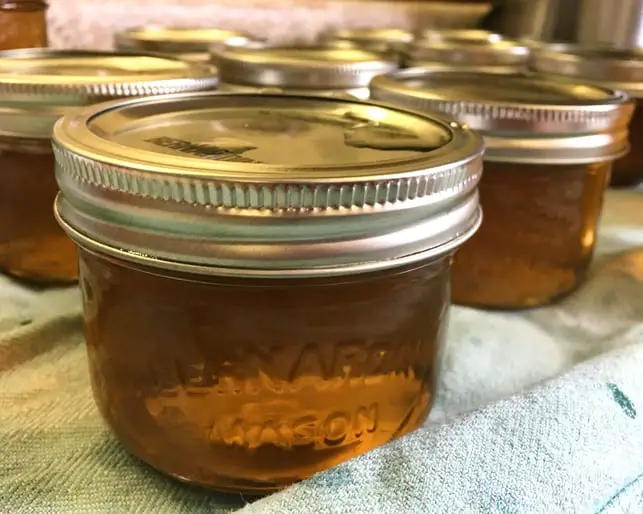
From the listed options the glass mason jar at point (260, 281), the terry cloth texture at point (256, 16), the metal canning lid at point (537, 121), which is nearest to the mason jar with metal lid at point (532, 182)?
the metal canning lid at point (537, 121)

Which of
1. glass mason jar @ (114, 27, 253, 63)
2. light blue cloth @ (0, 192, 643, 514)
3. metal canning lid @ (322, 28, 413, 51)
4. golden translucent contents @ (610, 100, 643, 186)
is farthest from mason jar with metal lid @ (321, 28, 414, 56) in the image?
light blue cloth @ (0, 192, 643, 514)

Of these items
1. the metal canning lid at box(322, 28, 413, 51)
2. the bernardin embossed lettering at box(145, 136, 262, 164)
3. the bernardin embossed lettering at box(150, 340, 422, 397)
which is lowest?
the bernardin embossed lettering at box(150, 340, 422, 397)

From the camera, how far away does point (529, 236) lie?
0.53m

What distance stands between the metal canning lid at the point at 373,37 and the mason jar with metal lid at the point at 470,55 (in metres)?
0.06

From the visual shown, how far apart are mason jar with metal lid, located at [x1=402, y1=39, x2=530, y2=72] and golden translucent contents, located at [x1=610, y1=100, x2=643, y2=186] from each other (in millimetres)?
132

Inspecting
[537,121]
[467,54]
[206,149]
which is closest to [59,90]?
[206,149]

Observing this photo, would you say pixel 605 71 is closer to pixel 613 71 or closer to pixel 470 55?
pixel 613 71

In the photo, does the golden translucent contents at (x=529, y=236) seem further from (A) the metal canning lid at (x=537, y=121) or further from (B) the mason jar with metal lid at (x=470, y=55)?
(B) the mason jar with metal lid at (x=470, y=55)

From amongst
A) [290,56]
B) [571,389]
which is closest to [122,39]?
[290,56]

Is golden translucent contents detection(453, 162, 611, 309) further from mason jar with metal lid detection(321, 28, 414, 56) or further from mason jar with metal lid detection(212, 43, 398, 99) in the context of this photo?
mason jar with metal lid detection(321, 28, 414, 56)

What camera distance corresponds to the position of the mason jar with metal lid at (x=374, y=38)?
90 cm

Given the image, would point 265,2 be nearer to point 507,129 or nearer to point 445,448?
point 507,129

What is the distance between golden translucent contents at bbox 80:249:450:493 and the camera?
32cm

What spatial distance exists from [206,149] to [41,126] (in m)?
0.18
